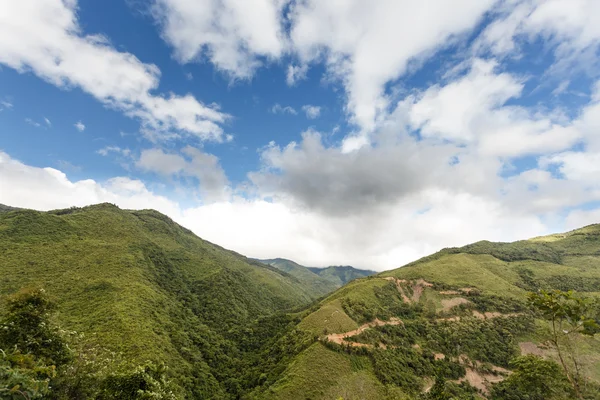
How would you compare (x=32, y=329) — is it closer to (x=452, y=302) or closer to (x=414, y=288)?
(x=452, y=302)

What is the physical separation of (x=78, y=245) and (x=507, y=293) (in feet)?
607

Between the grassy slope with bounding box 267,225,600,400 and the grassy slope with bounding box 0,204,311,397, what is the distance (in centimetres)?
3358

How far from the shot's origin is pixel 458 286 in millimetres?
125250

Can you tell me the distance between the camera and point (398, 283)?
441 ft

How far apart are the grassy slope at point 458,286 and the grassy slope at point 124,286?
33579mm

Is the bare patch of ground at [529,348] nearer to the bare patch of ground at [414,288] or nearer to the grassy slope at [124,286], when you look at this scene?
the bare patch of ground at [414,288]

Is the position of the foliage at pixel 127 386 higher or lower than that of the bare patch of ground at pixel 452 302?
lower

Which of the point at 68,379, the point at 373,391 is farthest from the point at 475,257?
the point at 68,379

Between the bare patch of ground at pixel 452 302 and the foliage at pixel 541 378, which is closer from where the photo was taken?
the foliage at pixel 541 378

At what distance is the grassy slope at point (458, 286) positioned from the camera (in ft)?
221

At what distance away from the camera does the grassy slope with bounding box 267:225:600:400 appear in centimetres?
6725

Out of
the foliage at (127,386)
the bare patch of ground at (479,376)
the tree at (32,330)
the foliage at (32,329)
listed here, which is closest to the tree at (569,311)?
the foliage at (127,386)

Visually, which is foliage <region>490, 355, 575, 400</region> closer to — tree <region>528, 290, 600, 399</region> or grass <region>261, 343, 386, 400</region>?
grass <region>261, 343, 386, 400</region>

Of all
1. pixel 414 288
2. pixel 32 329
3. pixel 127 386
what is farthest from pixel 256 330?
pixel 32 329
